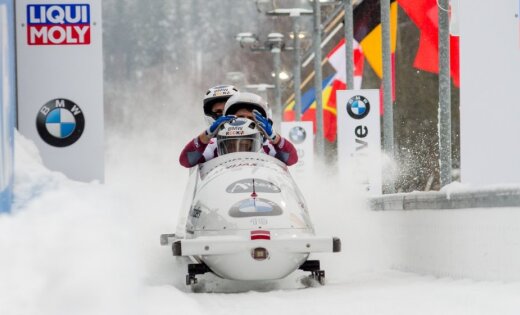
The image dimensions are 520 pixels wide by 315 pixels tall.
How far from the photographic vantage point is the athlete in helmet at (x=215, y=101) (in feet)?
30.5

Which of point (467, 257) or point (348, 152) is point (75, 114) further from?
point (348, 152)

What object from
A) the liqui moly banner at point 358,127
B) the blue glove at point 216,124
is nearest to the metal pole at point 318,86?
the liqui moly banner at point 358,127

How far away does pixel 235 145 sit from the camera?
8.08 m

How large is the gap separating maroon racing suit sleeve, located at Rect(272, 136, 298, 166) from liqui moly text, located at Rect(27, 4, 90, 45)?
195 centimetres

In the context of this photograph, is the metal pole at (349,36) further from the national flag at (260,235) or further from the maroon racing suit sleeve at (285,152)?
the national flag at (260,235)

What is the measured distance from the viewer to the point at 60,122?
692cm

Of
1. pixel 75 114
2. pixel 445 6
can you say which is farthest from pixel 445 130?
pixel 75 114

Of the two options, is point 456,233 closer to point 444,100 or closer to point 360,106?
point 444,100

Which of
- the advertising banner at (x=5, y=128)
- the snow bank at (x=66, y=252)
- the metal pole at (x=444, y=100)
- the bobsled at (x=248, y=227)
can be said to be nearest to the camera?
the snow bank at (x=66, y=252)

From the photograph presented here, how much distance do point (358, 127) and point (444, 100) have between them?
3755mm

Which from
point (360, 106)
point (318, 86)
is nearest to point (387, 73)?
point (360, 106)

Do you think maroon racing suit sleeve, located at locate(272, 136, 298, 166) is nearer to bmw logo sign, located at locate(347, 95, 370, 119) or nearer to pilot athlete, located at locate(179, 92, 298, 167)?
pilot athlete, located at locate(179, 92, 298, 167)

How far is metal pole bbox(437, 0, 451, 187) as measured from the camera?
13164 mm

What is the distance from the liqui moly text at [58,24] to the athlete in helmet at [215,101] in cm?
248
